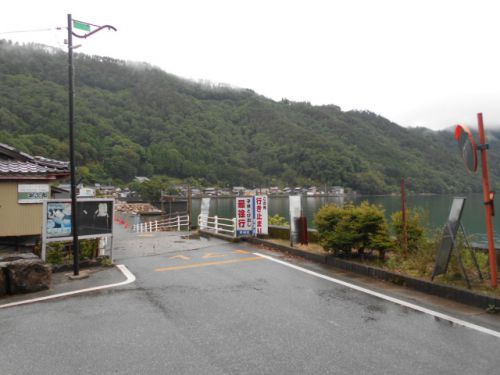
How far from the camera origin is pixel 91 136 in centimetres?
12725

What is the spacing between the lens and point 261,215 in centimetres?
1302

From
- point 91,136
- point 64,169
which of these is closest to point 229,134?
point 91,136

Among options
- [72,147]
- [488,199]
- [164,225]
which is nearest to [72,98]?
[72,147]

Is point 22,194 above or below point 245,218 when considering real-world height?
above

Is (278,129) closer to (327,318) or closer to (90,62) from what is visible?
(90,62)

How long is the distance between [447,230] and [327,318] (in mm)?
2665

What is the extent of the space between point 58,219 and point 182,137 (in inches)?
5992

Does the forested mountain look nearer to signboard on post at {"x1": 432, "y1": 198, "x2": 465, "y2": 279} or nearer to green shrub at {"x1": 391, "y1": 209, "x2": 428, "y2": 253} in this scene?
green shrub at {"x1": 391, "y1": 209, "x2": 428, "y2": 253}

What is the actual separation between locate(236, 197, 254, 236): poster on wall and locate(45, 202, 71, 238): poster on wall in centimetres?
589

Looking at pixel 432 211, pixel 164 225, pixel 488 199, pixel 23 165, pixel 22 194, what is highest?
pixel 23 165

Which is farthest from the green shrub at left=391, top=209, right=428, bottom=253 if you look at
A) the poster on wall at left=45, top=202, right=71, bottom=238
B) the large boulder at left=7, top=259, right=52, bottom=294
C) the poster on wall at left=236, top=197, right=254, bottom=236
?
the poster on wall at left=45, top=202, right=71, bottom=238

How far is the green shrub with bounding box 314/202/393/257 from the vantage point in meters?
7.87

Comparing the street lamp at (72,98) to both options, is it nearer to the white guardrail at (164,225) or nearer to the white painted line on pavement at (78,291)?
the white painted line on pavement at (78,291)

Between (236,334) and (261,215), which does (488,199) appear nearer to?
(236,334)
